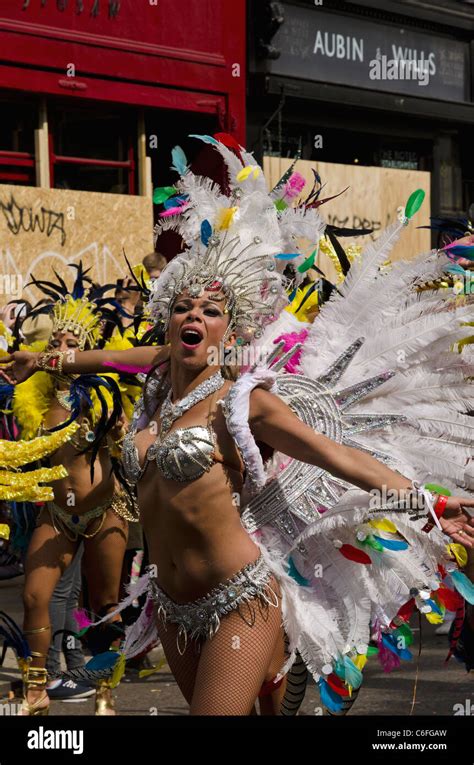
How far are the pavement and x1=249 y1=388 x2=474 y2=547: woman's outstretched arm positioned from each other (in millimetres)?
2312

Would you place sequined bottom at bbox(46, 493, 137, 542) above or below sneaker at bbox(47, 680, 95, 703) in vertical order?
above

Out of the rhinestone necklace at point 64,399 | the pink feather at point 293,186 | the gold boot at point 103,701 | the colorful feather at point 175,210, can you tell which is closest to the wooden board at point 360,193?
the rhinestone necklace at point 64,399

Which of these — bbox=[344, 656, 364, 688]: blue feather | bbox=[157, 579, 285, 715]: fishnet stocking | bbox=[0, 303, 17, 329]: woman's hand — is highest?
bbox=[0, 303, 17, 329]: woman's hand

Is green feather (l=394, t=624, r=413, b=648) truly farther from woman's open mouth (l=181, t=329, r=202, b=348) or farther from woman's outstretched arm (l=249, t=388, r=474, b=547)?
woman's open mouth (l=181, t=329, r=202, b=348)

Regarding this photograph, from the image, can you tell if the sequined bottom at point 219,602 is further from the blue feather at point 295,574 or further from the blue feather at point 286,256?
the blue feather at point 286,256

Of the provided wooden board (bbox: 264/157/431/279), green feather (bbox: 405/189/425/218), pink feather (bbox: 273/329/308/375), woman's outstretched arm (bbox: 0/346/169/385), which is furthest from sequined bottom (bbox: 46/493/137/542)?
wooden board (bbox: 264/157/431/279)

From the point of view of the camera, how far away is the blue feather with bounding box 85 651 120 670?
5094 millimetres

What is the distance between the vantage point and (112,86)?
529 inches

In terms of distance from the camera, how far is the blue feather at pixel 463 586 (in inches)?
177

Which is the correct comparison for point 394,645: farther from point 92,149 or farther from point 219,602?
point 92,149

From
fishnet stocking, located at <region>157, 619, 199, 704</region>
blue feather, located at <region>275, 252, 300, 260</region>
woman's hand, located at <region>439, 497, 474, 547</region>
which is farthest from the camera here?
blue feather, located at <region>275, 252, 300, 260</region>

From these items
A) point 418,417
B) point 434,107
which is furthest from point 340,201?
point 418,417

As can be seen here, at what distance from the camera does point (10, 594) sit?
9.13 m
